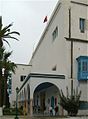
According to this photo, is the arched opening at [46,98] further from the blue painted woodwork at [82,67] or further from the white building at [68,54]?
the blue painted woodwork at [82,67]

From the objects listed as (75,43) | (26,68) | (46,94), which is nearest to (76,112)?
(75,43)

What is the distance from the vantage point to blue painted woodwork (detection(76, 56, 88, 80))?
41206mm

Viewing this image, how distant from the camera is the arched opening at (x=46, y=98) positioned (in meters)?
45.7

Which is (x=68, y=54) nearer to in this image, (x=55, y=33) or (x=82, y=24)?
(x=82, y=24)

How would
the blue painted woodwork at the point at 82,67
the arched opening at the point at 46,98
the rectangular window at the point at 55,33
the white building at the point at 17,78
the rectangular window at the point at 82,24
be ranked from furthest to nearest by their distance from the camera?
the white building at the point at 17,78, the rectangular window at the point at 55,33, the arched opening at the point at 46,98, the rectangular window at the point at 82,24, the blue painted woodwork at the point at 82,67

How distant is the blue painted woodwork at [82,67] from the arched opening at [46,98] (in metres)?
3.65

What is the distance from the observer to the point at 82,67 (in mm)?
41562

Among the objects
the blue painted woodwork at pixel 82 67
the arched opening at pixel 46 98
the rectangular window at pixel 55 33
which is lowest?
the arched opening at pixel 46 98

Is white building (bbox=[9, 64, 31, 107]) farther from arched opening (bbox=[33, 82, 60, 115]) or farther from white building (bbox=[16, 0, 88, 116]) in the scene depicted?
white building (bbox=[16, 0, 88, 116])

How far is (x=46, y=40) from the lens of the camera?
→ 188 feet

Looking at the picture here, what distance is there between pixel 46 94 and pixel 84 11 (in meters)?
15.6

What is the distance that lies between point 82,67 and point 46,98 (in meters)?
13.3

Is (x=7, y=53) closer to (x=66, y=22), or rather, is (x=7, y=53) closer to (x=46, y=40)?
(x=46, y=40)

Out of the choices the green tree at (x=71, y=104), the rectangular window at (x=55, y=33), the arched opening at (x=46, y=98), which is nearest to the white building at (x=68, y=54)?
the arched opening at (x=46, y=98)
